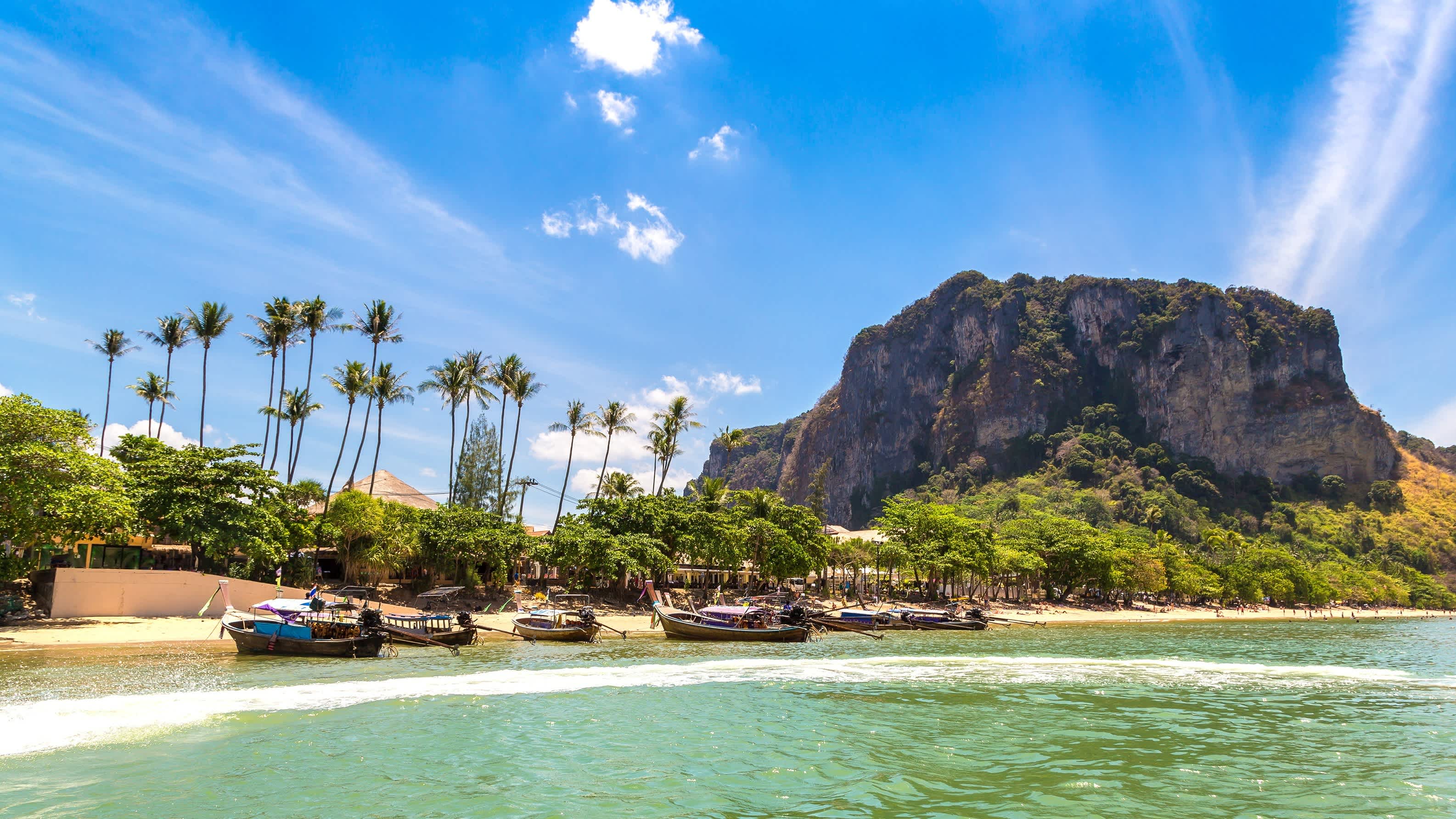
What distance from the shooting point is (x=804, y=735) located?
53.0 feet

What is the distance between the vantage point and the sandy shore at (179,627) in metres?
28.6

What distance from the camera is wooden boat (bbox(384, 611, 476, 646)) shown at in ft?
107

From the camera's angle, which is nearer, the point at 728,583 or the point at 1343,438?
the point at 728,583

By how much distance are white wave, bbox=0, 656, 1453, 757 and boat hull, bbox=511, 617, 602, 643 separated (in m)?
9.33

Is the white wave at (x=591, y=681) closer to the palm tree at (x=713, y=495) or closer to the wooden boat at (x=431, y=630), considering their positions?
the wooden boat at (x=431, y=630)

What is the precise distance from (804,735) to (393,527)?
1432 inches

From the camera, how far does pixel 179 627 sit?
32.5 m

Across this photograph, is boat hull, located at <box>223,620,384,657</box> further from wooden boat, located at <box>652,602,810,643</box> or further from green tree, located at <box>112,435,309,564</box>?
wooden boat, located at <box>652,602,810,643</box>

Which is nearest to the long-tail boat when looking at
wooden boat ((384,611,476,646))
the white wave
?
wooden boat ((384,611,476,646))

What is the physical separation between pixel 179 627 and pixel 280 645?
852cm

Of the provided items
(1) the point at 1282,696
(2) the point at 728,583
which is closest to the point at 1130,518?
(2) the point at 728,583

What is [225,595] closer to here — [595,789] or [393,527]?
[393,527]

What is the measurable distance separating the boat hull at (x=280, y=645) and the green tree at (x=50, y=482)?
23.5ft

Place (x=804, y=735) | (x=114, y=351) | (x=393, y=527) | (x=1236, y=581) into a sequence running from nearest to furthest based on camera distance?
(x=804, y=735)
(x=393, y=527)
(x=114, y=351)
(x=1236, y=581)
